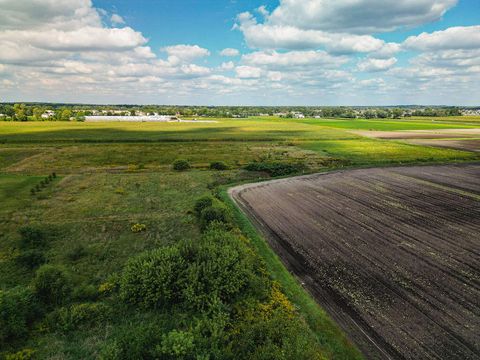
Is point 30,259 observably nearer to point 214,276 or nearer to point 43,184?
point 214,276

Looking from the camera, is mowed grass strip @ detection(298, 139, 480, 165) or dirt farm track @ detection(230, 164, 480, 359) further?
mowed grass strip @ detection(298, 139, 480, 165)

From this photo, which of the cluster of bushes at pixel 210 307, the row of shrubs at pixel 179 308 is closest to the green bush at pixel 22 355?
the row of shrubs at pixel 179 308

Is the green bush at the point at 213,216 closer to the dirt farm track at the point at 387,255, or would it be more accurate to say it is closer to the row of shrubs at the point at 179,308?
the dirt farm track at the point at 387,255

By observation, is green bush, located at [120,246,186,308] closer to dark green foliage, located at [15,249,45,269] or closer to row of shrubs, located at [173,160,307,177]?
dark green foliage, located at [15,249,45,269]

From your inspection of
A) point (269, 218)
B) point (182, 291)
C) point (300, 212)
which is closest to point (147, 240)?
point (182, 291)

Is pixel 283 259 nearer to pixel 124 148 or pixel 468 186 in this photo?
pixel 468 186

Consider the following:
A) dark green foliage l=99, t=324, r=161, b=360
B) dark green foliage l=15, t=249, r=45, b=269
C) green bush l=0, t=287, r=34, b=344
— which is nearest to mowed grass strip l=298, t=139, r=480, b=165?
dark green foliage l=15, t=249, r=45, b=269

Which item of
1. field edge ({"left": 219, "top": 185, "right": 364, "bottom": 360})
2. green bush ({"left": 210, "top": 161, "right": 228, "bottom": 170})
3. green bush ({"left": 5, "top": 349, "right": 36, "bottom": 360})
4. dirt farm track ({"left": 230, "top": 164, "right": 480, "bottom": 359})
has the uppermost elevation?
green bush ({"left": 210, "top": 161, "right": 228, "bottom": 170})
